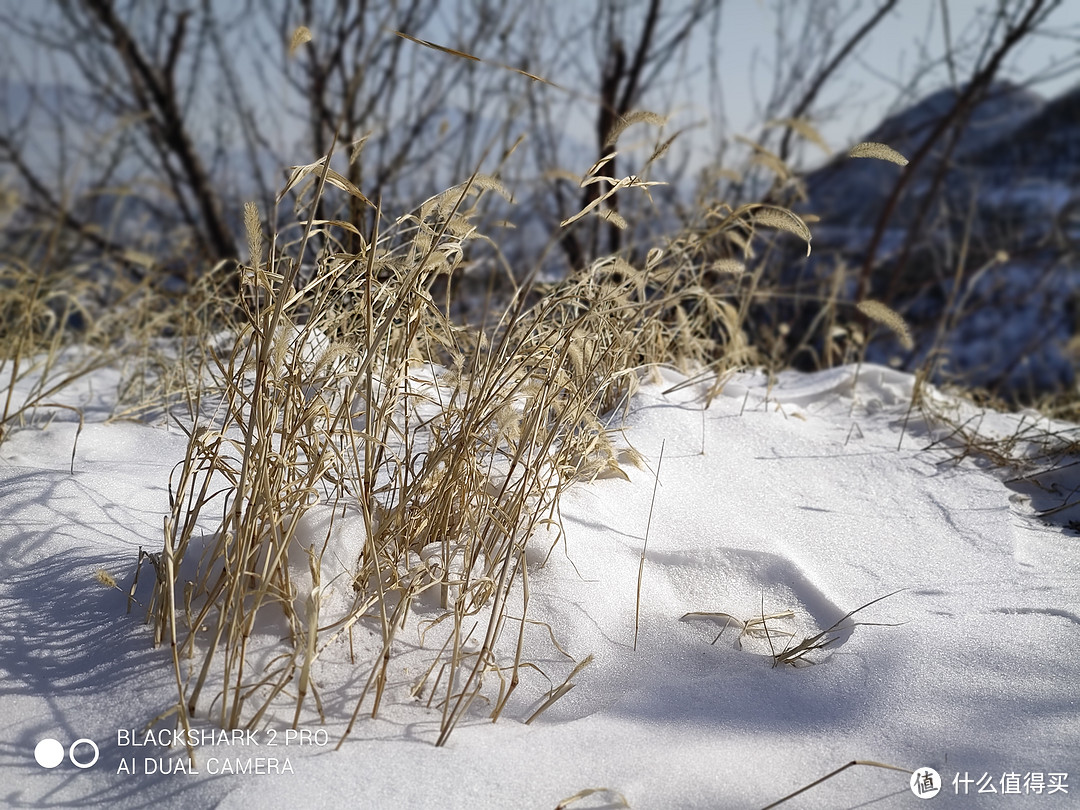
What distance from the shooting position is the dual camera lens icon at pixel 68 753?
837 millimetres

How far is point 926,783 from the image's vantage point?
814mm

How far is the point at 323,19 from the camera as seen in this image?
11.9ft

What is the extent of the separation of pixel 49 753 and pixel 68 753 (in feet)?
0.06

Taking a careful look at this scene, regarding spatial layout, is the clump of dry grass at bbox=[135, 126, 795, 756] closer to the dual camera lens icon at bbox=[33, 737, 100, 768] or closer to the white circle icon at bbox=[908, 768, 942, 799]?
the dual camera lens icon at bbox=[33, 737, 100, 768]

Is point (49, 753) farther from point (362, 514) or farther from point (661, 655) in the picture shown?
point (661, 655)

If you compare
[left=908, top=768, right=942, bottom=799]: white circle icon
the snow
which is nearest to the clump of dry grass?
the snow

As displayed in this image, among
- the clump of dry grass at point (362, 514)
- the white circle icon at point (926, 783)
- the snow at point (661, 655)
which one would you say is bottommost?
the white circle icon at point (926, 783)

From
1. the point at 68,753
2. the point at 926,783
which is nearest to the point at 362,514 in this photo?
the point at 68,753

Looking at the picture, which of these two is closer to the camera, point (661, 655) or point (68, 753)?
point (68, 753)

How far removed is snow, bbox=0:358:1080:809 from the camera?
0.82 meters

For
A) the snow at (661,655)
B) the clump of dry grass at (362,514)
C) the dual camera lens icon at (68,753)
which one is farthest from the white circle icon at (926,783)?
the dual camera lens icon at (68,753)

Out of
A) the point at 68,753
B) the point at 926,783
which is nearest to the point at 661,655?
the point at 926,783

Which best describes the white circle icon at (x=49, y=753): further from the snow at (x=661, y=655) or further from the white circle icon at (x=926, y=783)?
the white circle icon at (x=926, y=783)

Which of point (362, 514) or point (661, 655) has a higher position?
point (362, 514)
